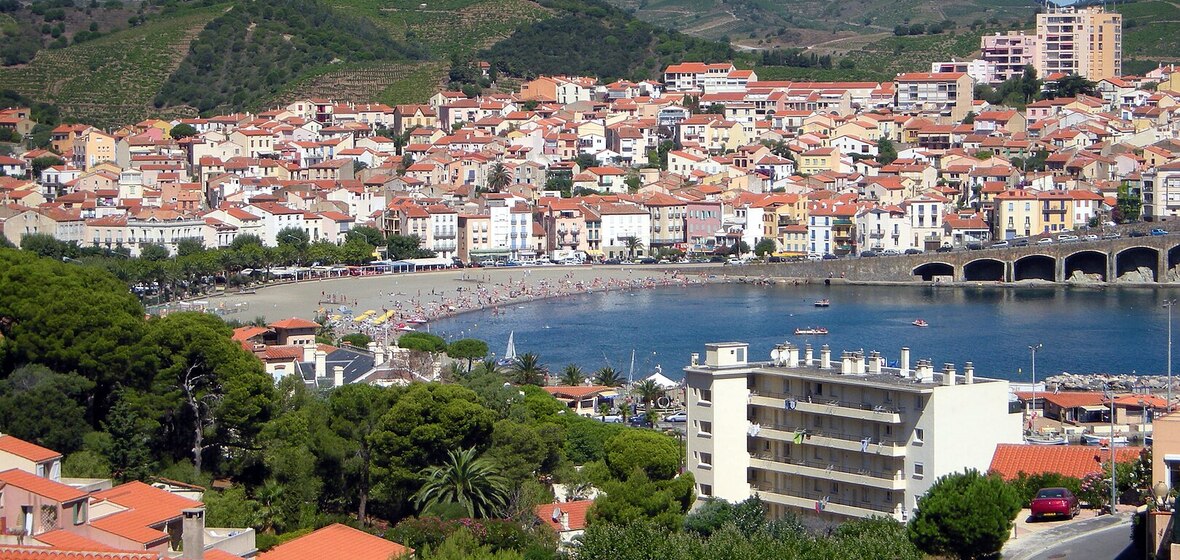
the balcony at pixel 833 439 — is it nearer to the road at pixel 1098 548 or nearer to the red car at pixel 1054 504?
the red car at pixel 1054 504

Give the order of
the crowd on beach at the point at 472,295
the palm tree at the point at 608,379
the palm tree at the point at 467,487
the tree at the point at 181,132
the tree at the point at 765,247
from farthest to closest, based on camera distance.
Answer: the tree at the point at 181,132 → the tree at the point at 765,247 → the crowd on beach at the point at 472,295 → the palm tree at the point at 608,379 → the palm tree at the point at 467,487

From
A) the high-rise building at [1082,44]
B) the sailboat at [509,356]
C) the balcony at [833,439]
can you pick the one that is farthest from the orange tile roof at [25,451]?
the high-rise building at [1082,44]

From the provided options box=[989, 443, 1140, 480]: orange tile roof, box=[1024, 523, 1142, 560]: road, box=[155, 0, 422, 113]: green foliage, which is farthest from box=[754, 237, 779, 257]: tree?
box=[1024, 523, 1142, 560]: road

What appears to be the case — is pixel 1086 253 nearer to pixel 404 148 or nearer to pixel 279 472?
pixel 404 148

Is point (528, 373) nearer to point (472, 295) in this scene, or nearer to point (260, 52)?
point (472, 295)

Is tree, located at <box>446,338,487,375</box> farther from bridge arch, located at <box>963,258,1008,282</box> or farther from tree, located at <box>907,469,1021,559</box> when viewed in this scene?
bridge arch, located at <box>963,258,1008,282</box>

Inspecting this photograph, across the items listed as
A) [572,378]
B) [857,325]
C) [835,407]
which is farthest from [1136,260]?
[835,407]

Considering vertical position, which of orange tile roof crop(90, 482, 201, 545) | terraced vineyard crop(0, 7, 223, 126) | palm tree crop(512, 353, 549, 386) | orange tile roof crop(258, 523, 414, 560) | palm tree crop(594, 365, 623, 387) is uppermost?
terraced vineyard crop(0, 7, 223, 126)
